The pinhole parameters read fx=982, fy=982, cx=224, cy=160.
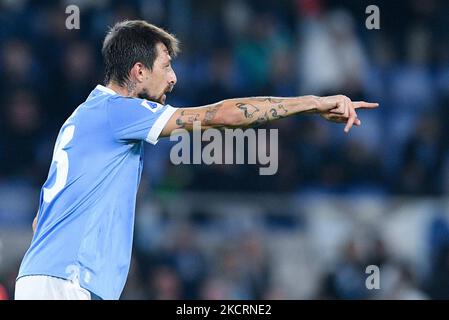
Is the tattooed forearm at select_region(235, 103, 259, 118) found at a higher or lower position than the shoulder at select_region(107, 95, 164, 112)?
lower

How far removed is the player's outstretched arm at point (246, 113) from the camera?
14.4 feet

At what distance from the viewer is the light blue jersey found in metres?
4.38

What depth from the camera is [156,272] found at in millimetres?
8836

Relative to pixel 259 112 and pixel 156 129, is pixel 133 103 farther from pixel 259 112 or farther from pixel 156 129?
pixel 259 112

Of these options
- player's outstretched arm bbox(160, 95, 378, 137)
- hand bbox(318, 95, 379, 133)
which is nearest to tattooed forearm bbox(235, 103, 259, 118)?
player's outstretched arm bbox(160, 95, 378, 137)

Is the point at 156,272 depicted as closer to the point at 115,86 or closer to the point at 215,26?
the point at 215,26

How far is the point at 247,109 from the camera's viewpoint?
176 inches

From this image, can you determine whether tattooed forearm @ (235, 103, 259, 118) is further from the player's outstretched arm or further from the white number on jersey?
the white number on jersey

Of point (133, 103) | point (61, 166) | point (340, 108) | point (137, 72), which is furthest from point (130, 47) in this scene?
point (340, 108)

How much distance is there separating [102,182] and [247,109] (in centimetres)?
74

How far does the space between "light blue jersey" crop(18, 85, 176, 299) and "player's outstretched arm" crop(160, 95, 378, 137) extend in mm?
75
